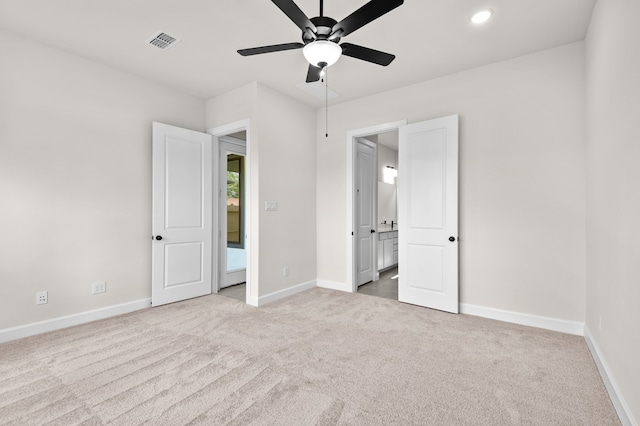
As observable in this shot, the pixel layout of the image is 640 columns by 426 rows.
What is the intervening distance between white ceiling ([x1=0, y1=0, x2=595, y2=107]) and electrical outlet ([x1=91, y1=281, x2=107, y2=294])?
2471 millimetres

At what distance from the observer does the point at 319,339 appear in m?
2.83

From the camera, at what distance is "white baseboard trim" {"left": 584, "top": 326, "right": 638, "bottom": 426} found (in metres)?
1.64

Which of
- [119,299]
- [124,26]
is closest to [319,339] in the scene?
[119,299]

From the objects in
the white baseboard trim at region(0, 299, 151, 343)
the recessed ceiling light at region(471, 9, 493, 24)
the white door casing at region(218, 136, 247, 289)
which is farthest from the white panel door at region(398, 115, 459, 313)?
the white baseboard trim at region(0, 299, 151, 343)

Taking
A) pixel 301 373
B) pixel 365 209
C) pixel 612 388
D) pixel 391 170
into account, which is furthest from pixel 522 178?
pixel 391 170

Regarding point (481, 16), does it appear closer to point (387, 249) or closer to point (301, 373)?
point (301, 373)

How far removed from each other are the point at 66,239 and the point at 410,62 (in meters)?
4.14

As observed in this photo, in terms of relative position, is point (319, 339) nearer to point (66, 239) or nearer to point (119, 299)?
point (119, 299)

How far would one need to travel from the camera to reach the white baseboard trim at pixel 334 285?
4.52 m

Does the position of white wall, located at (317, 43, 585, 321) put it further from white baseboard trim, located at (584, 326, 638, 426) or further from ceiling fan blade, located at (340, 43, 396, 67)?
ceiling fan blade, located at (340, 43, 396, 67)

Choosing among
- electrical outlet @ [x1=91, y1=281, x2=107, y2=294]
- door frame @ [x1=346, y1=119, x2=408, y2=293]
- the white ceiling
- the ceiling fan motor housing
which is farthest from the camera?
door frame @ [x1=346, y1=119, x2=408, y2=293]

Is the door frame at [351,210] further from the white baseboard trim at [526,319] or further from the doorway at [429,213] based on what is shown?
the white baseboard trim at [526,319]

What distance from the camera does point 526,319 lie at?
10.4ft

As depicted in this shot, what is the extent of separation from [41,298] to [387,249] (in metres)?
5.19
